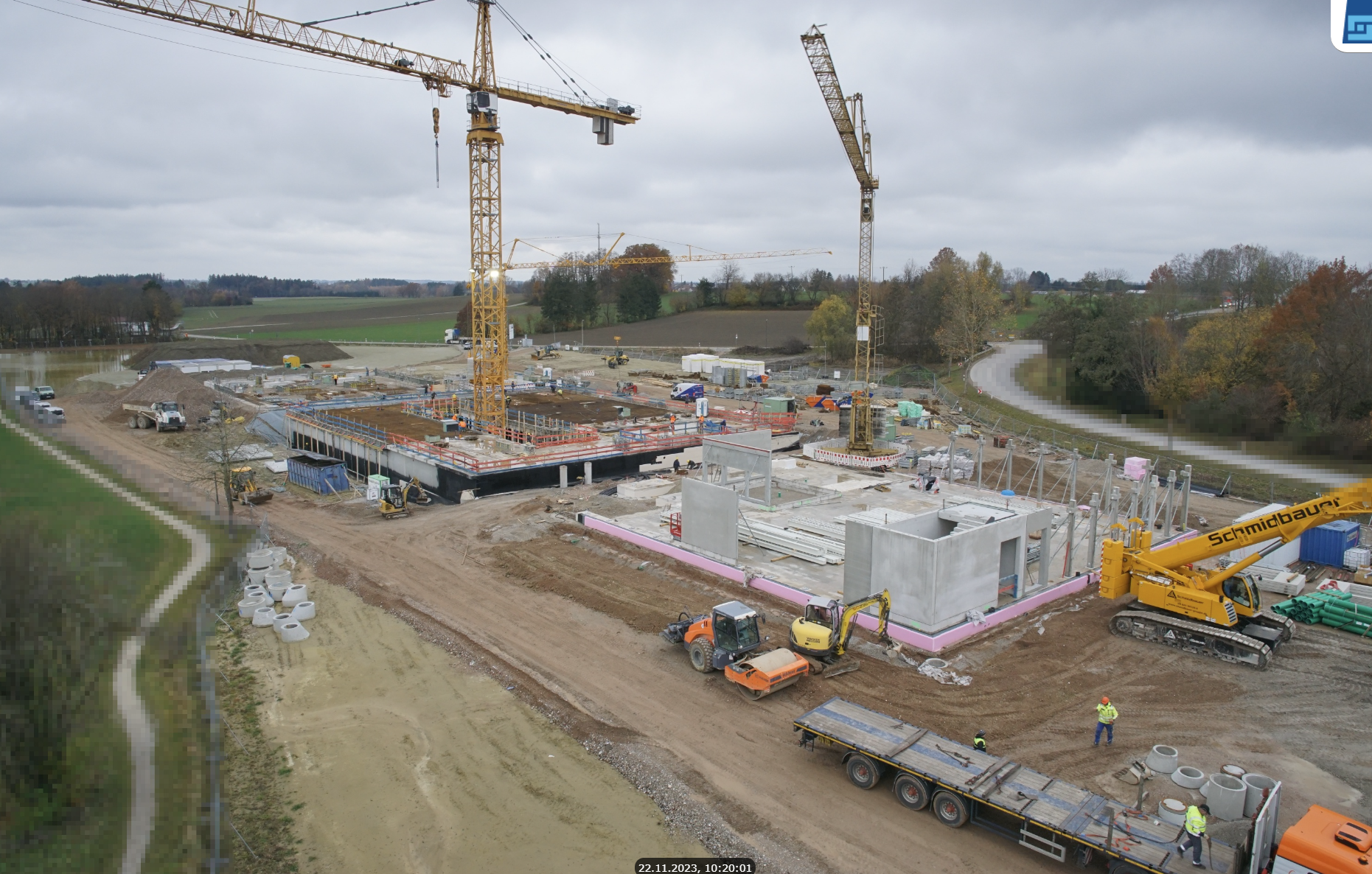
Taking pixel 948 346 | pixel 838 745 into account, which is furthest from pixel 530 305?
pixel 838 745

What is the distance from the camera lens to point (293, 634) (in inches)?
703

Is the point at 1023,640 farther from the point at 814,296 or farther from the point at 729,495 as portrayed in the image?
the point at 814,296

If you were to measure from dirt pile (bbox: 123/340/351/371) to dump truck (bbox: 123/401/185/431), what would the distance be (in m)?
41.8

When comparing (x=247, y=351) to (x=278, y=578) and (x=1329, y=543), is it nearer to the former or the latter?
(x=278, y=578)

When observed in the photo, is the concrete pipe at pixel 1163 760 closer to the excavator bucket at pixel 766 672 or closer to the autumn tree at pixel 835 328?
the excavator bucket at pixel 766 672

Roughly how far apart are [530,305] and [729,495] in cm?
14356

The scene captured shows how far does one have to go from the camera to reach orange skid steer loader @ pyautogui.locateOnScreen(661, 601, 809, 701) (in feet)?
49.4

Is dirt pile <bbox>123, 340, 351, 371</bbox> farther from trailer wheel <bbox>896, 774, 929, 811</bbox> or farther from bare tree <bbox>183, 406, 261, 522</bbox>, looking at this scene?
trailer wheel <bbox>896, 774, 929, 811</bbox>

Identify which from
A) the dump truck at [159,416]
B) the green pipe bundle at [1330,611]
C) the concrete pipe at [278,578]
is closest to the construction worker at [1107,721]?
the green pipe bundle at [1330,611]

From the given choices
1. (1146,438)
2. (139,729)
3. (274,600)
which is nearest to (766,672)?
(139,729)

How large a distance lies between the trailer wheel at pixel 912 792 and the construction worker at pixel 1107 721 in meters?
3.83

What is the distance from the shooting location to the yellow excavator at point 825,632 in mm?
16312

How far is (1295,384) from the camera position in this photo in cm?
2475

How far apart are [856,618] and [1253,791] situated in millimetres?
7927
